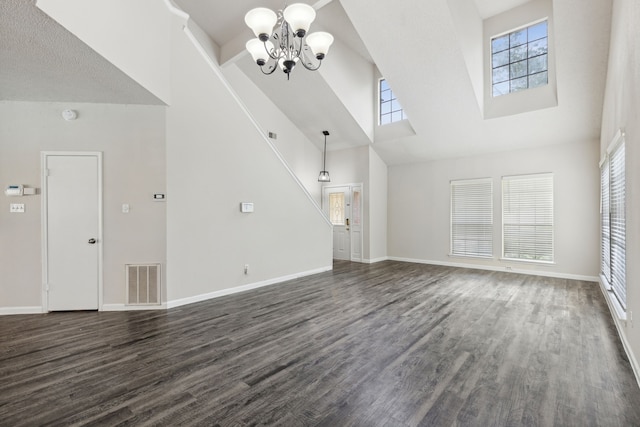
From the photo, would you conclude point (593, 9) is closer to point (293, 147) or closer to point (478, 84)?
point (478, 84)

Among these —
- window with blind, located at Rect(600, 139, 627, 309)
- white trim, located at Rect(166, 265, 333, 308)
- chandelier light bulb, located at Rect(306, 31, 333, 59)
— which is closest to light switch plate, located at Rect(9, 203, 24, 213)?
white trim, located at Rect(166, 265, 333, 308)

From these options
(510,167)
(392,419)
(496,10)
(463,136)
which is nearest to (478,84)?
(463,136)

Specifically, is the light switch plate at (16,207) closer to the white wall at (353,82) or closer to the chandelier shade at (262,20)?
the chandelier shade at (262,20)

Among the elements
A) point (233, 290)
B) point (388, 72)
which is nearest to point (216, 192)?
point (233, 290)

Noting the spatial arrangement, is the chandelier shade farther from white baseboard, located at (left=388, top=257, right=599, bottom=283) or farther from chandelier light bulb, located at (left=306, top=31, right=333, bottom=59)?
white baseboard, located at (left=388, top=257, right=599, bottom=283)

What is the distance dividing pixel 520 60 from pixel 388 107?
2823 mm

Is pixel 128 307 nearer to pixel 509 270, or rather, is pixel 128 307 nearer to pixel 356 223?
pixel 356 223

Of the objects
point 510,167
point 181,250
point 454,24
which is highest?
point 454,24

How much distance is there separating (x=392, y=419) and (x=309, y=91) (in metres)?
6.25

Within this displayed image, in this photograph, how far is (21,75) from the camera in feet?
10.3

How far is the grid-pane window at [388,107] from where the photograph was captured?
753 cm

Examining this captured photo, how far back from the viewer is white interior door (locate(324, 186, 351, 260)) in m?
8.27

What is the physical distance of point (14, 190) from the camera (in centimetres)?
382

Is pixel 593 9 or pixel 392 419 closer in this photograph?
pixel 392 419
